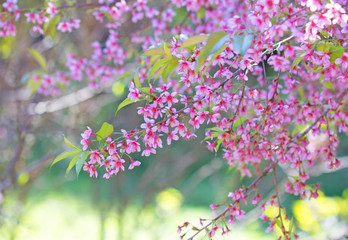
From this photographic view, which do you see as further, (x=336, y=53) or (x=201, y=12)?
(x=201, y=12)

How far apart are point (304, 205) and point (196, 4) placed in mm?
1528

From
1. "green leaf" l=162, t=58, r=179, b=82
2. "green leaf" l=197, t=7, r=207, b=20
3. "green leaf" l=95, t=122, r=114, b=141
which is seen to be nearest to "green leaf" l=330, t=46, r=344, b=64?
"green leaf" l=162, t=58, r=179, b=82

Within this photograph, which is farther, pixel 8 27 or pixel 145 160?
pixel 145 160

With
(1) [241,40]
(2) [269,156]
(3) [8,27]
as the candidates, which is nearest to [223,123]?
(2) [269,156]

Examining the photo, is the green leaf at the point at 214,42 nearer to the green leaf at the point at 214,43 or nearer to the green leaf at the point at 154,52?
the green leaf at the point at 214,43

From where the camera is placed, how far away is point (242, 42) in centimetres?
83

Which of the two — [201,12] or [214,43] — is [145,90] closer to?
[214,43]

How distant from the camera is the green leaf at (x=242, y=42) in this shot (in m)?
0.80

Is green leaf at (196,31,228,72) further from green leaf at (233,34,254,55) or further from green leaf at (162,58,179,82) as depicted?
green leaf at (162,58,179,82)

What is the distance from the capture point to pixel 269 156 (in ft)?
3.93

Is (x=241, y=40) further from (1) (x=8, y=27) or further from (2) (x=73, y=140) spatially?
(2) (x=73, y=140)

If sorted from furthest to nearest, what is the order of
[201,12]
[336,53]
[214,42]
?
[201,12], [336,53], [214,42]

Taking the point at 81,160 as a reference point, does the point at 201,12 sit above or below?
above

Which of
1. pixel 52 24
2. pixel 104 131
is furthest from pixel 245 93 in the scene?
pixel 52 24
